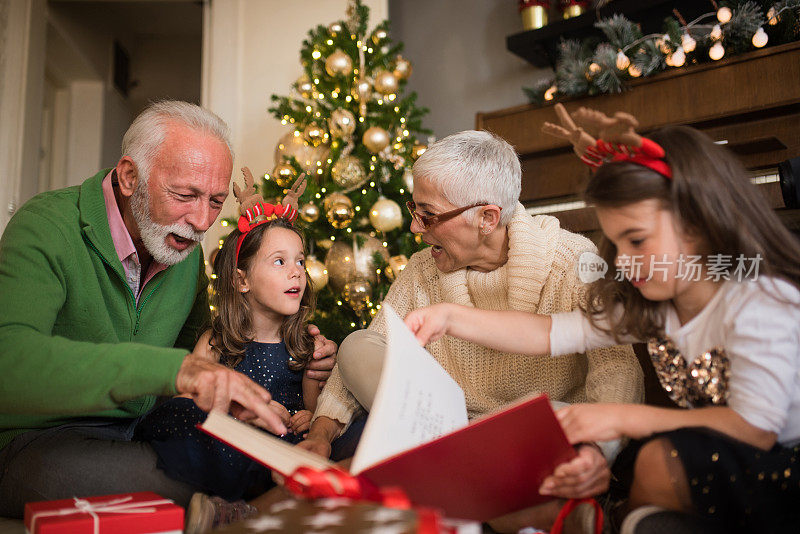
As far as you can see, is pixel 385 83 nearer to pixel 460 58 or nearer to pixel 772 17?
pixel 460 58

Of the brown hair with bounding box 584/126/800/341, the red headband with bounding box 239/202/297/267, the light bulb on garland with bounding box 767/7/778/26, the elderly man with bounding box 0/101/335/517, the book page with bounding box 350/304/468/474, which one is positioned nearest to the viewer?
the book page with bounding box 350/304/468/474

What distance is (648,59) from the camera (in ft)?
7.93

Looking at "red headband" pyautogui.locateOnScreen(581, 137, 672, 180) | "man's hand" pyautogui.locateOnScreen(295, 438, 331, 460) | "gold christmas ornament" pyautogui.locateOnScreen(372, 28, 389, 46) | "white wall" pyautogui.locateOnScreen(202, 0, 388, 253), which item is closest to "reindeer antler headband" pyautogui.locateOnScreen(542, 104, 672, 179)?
"red headband" pyautogui.locateOnScreen(581, 137, 672, 180)

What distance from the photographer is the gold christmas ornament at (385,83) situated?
2.69 metres

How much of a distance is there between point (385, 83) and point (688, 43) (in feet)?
3.81

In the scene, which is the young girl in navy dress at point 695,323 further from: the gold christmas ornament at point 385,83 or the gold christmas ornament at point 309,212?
the gold christmas ornament at point 385,83

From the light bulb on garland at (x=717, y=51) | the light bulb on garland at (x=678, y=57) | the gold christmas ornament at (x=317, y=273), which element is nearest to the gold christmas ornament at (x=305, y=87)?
the gold christmas ornament at (x=317, y=273)

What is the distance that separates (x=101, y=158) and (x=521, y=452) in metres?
4.39

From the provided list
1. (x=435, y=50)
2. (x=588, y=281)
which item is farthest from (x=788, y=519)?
(x=435, y=50)

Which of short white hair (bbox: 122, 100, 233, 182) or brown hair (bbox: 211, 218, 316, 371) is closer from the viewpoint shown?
short white hair (bbox: 122, 100, 233, 182)

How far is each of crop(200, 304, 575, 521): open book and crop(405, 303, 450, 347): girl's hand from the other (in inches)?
6.3

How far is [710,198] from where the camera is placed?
1009 millimetres

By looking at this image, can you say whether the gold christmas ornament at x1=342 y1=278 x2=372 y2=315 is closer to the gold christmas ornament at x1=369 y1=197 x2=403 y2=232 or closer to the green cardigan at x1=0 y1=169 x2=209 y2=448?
the gold christmas ornament at x1=369 y1=197 x2=403 y2=232

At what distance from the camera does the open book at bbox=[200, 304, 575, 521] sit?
0.80 m
